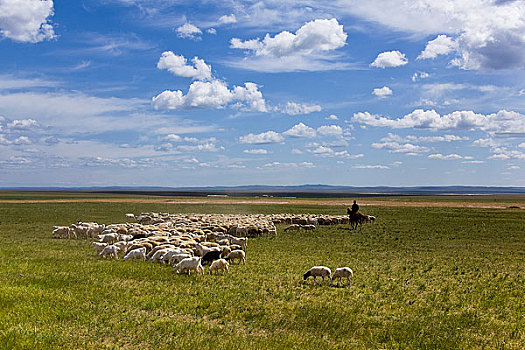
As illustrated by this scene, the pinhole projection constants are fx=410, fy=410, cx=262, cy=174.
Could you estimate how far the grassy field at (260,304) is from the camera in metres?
9.29

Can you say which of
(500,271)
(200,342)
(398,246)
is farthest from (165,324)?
(398,246)

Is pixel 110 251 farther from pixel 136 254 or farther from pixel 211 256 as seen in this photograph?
pixel 211 256

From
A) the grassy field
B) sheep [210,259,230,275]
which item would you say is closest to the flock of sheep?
sheep [210,259,230,275]

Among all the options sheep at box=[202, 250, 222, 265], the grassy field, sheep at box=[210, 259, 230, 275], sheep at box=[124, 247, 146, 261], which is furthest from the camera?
sheep at box=[124, 247, 146, 261]

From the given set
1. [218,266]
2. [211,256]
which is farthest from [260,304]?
[211,256]

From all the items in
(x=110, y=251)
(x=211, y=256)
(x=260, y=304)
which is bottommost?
(x=260, y=304)

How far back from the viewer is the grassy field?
929cm

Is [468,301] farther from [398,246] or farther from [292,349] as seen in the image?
[398,246]

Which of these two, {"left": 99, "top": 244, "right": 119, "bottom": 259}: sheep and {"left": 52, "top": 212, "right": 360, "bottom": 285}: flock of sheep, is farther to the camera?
{"left": 99, "top": 244, "right": 119, "bottom": 259}: sheep

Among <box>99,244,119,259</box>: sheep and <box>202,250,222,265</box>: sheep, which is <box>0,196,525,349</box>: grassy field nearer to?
<box>99,244,119,259</box>: sheep

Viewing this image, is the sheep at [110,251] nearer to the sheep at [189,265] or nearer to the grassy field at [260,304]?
the grassy field at [260,304]

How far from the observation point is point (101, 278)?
14.5 meters

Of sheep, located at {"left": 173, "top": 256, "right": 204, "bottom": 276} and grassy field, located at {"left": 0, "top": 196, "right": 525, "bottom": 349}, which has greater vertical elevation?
sheep, located at {"left": 173, "top": 256, "right": 204, "bottom": 276}

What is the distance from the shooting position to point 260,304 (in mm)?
11930
